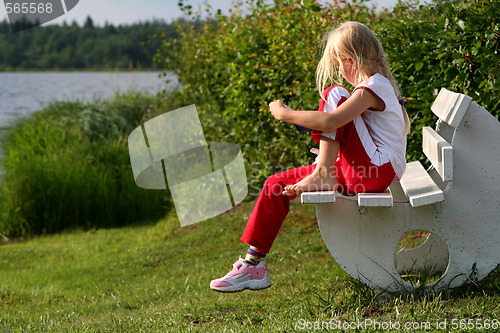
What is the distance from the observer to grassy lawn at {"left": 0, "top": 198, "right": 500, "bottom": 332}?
284 centimetres

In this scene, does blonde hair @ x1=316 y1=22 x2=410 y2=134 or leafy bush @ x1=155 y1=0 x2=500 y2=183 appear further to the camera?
leafy bush @ x1=155 y1=0 x2=500 y2=183

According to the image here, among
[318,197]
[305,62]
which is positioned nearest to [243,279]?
[318,197]

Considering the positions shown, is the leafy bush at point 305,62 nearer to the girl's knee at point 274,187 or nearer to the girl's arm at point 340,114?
the girl's arm at point 340,114

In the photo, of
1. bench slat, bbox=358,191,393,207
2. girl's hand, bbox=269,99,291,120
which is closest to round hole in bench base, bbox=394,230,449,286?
bench slat, bbox=358,191,393,207

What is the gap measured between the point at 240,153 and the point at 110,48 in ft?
55.7

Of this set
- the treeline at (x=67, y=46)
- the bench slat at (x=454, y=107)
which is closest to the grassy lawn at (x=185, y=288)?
the bench slat at (x=454, y=107)

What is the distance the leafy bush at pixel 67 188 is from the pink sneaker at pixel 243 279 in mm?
4995

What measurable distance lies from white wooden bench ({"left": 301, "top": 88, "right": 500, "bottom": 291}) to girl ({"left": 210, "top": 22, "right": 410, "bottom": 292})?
0.14 metres

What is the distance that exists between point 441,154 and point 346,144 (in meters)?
0.47

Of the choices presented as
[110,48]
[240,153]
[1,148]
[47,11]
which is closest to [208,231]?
[240,153]

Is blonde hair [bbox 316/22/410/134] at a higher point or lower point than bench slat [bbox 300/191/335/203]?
higher

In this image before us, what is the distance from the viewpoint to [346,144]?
285 cm

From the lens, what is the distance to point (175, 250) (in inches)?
223

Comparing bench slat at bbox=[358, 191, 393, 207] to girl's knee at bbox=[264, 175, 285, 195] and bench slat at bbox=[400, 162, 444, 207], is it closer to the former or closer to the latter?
bench slat at bbox=[400, 162, 444, 207]
